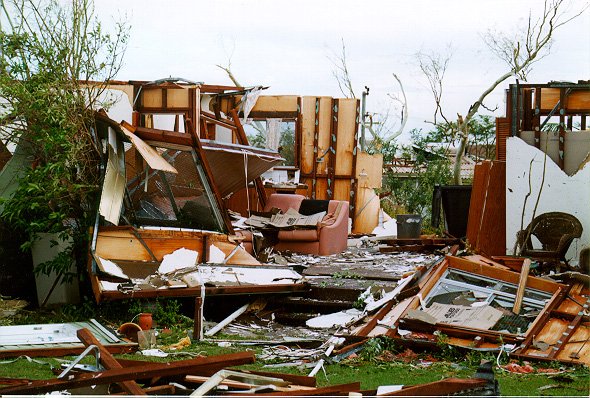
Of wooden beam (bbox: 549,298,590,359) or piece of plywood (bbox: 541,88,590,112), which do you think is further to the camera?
piece of plywood (bbox: 541,88,590,112)

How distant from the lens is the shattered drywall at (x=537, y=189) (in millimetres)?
12453

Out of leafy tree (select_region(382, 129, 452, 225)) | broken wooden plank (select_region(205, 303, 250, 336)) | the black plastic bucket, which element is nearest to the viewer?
broken wooden plank (select_region(205, 303, 250, 336))

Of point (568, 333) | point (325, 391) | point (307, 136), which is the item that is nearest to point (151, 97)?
point (307, 136)

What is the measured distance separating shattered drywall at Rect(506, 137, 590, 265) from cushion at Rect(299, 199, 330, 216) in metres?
4.18

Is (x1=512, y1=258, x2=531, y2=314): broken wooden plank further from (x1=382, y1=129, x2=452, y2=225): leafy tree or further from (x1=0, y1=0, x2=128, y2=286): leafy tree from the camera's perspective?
(x1=382, y1=129, x2=452, y2=225): leafy tree

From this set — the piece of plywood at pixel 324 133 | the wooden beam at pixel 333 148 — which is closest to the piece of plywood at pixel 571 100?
the wooden beam at pixel 333 148

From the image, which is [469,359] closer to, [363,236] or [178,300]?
[178,300]

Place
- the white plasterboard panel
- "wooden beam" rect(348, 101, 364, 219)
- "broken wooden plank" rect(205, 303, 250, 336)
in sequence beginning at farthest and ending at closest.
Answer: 1. "wooden beam" rect(348, 101, 364, 219)
2. the white plasterboard panel
3. "broken wooden plank" rect(205, 303, 250, 336)

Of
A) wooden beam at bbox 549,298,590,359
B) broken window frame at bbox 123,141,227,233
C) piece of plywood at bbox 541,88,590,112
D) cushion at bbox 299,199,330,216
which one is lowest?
wooden beam at bbox 549,298,590,359

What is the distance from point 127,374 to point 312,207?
10902mm

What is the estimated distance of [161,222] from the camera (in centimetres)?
1159

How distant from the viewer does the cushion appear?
16.0 meters

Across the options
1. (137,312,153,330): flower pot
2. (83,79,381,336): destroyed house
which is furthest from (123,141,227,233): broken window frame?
(137,312,153,330): flower pot

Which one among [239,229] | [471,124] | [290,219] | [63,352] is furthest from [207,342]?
[471,124]
